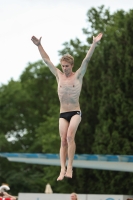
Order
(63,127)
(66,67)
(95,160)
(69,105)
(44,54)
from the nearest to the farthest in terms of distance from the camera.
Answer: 1. (66,67)
2. (69,105)
3. (63,127)
4. (44,54)
5. (95,160)

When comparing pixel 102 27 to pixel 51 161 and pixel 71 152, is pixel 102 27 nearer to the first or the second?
pixel 51 161

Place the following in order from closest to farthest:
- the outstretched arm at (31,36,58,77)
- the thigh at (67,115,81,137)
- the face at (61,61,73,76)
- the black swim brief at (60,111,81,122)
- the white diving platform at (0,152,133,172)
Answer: the face at (61,61,73,76)
the thigh at (67,115,81,137)
the black swim brief at (60,111,81,122)
the outstretched arm at (31,36,58,77)
the white diving platform at (0,152,133,172)

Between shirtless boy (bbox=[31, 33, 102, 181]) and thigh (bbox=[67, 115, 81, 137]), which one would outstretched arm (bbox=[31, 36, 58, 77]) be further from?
thigh (bbox=[67, 115, 81, 137])

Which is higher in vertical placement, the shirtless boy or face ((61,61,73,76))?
face ((61,61,73,76))

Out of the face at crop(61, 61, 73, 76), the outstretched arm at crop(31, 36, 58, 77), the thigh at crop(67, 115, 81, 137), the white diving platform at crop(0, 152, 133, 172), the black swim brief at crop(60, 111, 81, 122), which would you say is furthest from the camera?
the white diving platform at crop(0, 152, 133, 172)

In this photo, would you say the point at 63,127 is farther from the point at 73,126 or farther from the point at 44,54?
the point at 44,54

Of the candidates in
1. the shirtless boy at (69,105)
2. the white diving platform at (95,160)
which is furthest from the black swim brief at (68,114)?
the white diving platform at (95,160)

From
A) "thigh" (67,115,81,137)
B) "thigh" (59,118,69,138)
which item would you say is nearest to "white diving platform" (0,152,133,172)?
"thigh" (59,118,69,138)

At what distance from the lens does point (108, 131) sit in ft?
161

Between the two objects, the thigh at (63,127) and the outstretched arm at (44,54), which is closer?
the thigh at (63,127)

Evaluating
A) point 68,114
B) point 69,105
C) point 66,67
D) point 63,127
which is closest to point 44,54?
point 66,67

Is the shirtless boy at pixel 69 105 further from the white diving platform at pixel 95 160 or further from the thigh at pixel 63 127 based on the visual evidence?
the white diving platform at pixel 95 160

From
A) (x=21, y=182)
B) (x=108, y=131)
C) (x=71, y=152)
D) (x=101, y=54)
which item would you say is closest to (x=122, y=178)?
(x=108, y=131)

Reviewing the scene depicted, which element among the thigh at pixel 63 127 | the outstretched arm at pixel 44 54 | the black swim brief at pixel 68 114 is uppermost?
the outstretched arm at pixel 44 54
